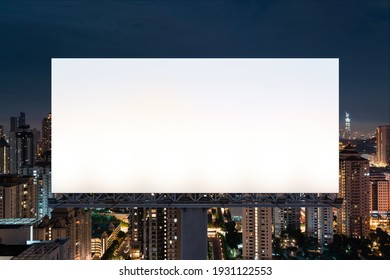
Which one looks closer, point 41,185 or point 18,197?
point 41,185

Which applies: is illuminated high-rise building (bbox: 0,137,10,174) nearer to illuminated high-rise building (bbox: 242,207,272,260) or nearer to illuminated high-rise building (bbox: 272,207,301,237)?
illuminated high-rise building (bbox: 242,207,272,260)

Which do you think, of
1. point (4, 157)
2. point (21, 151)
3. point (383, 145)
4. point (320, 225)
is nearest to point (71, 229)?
point (4, 157)

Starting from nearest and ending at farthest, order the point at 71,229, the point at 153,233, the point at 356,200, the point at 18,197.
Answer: the point at 153,233 → the point at 71,229 → the point at 356,200 → the point at 18,197

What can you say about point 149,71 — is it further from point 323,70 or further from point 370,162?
point 370,162

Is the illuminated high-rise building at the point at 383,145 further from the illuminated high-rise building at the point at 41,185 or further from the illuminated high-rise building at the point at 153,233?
the illuminated high-rise building at the point at 41,185

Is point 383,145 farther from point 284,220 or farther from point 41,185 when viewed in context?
point 41,185

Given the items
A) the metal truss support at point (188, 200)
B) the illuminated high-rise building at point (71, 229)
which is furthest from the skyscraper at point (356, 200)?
the illuminated high-rise building at point (71, 229)
